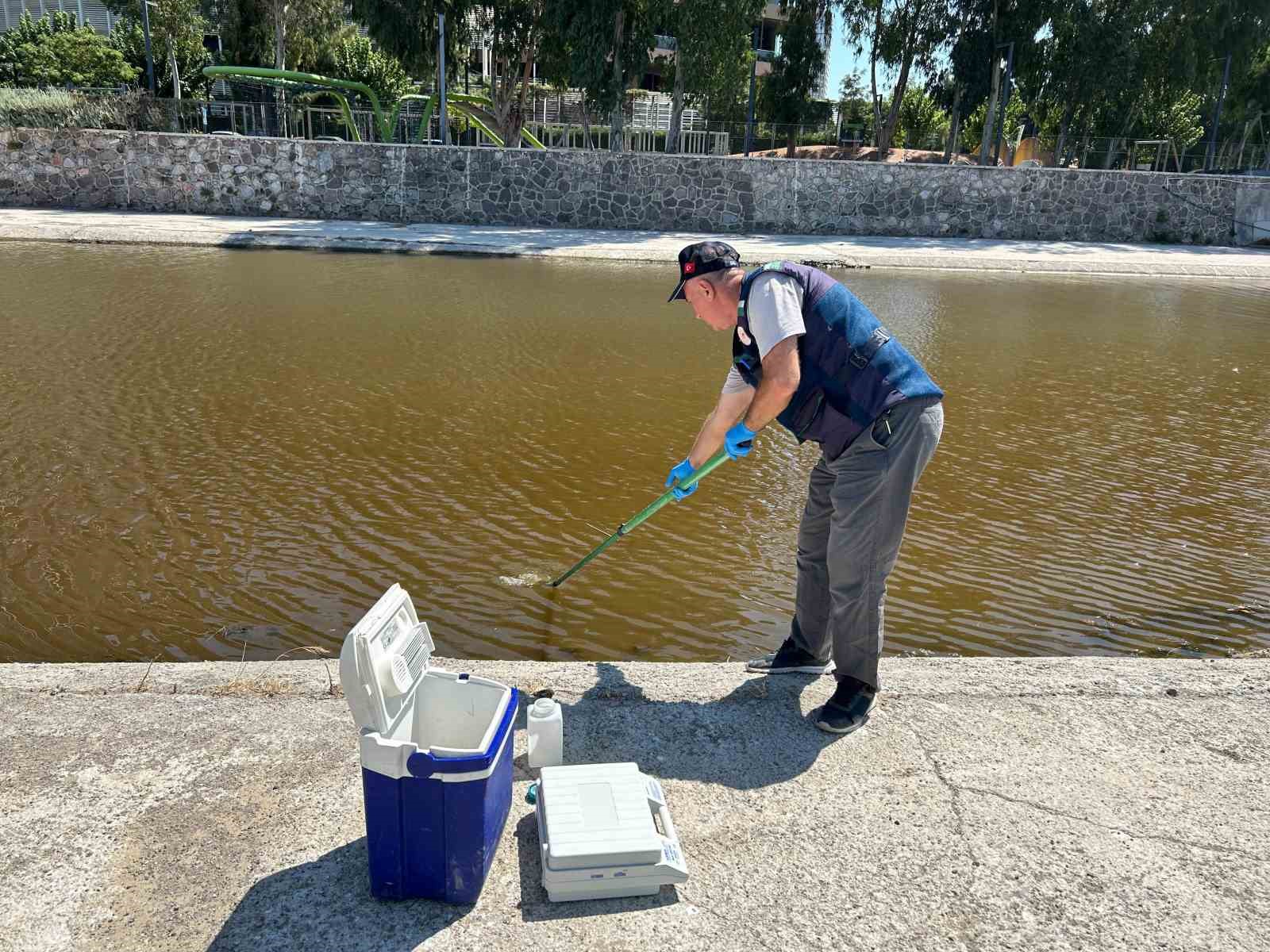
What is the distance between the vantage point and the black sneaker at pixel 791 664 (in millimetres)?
3746

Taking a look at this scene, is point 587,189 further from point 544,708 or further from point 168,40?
point 168,40

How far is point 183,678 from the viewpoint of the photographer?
139 inches

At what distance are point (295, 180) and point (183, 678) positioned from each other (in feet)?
60.0

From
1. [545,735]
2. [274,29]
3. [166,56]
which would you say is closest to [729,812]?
[545,735]

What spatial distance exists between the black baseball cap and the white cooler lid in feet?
4.93

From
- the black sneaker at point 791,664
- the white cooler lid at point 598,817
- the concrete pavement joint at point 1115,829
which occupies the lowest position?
the concrete pavement joint at point 1115,829

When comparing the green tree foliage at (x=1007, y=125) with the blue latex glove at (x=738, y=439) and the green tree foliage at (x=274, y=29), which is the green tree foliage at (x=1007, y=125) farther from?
the blue latex glove at (x=738, y=439)

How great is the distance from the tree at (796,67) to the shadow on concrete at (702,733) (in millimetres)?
29040

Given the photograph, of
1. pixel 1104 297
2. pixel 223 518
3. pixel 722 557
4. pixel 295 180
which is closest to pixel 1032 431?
pixel 722 557

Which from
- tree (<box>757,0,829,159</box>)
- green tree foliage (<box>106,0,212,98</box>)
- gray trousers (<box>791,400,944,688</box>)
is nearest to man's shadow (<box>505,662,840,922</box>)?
gray trousers (<box>791,400,944,688</box>)

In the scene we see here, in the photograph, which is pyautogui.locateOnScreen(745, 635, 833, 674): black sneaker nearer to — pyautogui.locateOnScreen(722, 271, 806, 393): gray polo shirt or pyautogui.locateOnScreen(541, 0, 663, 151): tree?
pyautogui.locateOnScreen(722, 271, 806, 393): gray polo shirt

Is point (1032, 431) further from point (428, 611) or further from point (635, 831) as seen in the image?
point (635, 831)

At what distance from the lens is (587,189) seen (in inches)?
803

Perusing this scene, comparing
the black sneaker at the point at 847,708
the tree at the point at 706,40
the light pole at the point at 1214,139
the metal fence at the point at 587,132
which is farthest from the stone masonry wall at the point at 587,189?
the black sneaker at the point at 847,708
